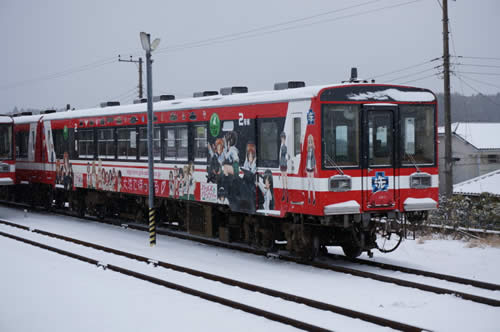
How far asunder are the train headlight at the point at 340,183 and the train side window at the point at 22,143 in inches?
674

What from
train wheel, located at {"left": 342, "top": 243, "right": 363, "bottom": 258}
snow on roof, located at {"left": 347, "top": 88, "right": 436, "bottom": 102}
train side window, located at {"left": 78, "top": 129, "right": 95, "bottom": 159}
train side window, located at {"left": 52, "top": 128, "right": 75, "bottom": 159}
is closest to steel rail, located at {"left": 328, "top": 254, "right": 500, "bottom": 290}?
train wheel, located at {"left": 342, "top": 243, "right": 363, "bottom": 258}

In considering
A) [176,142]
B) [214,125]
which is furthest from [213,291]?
[176,142]

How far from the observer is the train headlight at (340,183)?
11846mm

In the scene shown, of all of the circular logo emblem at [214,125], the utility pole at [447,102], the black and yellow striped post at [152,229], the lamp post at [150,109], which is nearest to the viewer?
the circular logo emblem at [214,125]

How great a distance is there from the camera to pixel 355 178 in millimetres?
12125

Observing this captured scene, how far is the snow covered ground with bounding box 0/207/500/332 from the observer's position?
8812mm

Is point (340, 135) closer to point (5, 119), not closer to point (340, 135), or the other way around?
point (340, 135)

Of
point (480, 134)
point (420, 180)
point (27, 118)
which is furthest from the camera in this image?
point (480, 134)

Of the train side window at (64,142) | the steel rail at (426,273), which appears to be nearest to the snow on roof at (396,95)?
the steel rail at (426,273)

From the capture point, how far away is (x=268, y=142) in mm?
13211

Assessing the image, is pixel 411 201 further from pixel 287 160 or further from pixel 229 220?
pixel 229 220

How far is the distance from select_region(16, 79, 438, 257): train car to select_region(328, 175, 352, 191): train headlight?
0.06 ft

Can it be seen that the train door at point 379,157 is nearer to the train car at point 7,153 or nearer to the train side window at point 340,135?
the train side window at point 340,135

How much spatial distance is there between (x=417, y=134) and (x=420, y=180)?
0.91 meters
